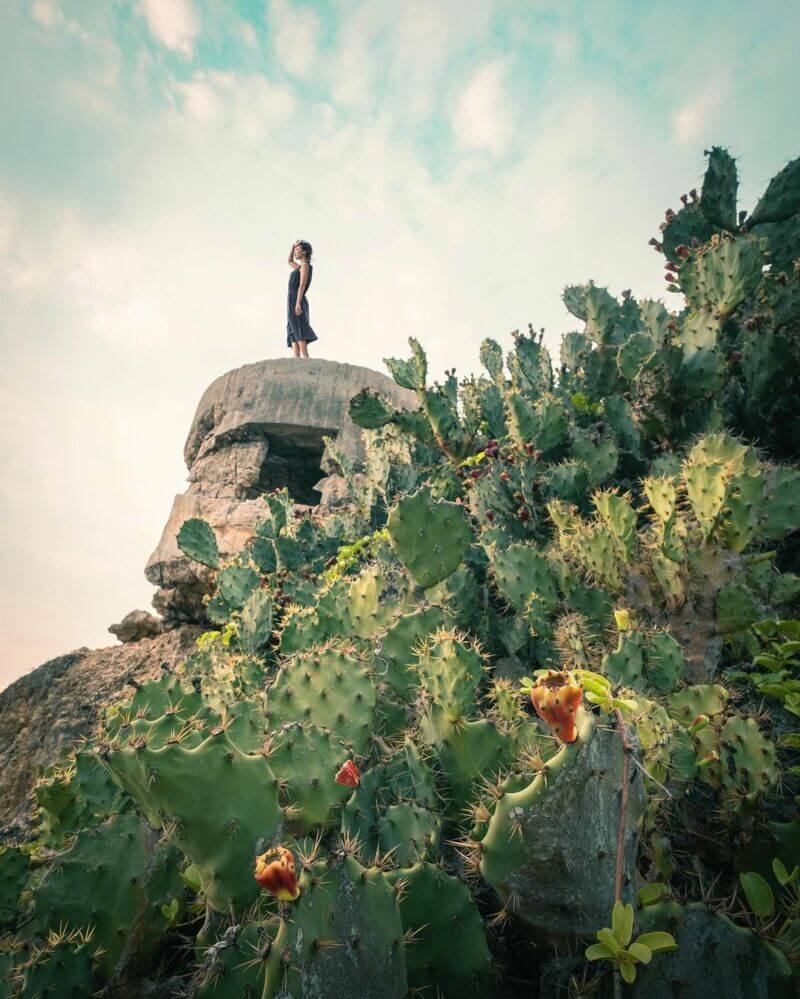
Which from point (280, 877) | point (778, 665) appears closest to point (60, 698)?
point (280, 877)

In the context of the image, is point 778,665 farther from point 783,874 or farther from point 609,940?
point 609,940

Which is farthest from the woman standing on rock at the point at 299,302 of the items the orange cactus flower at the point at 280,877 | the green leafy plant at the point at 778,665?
the orange cactus flower at the point at 280,877

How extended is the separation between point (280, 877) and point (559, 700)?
58 centimetres

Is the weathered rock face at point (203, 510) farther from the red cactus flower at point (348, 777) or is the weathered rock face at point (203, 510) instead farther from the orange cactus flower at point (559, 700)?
the orange cactus flower at point (559, 700)

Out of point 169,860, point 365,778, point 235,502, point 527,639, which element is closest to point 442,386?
point 527,639

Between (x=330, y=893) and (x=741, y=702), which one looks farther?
(x=741, y=702)

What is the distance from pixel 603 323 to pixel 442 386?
131 centimetres

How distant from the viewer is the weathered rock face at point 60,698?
4.43 m

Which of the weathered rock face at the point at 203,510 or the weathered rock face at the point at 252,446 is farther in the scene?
the weathered rock face at the point at 252,446

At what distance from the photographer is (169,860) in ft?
5.23

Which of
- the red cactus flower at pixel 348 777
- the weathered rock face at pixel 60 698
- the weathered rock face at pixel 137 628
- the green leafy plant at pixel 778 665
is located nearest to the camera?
the red cactus flower at pixel 348 777

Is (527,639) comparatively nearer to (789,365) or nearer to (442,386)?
(789,365)

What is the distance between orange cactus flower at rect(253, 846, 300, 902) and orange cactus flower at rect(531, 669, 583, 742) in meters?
0.53

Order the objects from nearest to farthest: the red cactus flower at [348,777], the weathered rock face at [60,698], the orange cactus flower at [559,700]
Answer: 1. the orange cactus flower at [559,700]
2. the red cactus flower at [348,777]
3. the weathered rock face at [60,698]
